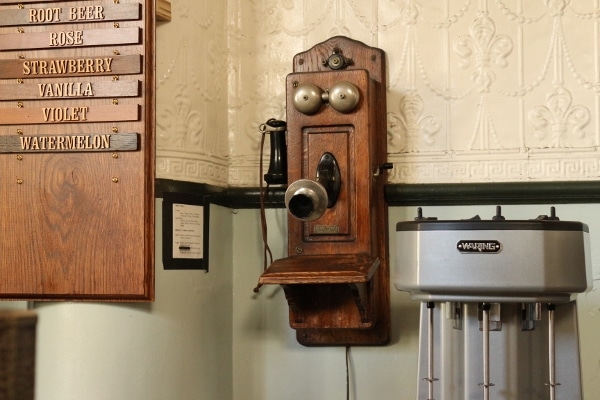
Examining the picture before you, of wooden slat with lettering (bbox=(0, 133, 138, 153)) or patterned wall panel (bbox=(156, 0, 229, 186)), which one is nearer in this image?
wooden slat with lettering (bbox=(0, 133, 138, 153))

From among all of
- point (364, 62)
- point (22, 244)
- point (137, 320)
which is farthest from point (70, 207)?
point (364, 62)

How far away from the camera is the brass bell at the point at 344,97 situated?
266 centimetres

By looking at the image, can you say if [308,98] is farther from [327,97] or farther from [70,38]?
[70,38]

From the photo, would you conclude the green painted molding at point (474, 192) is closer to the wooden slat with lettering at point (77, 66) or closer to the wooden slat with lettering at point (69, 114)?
the wooden slat with lettering at point (69, 114)

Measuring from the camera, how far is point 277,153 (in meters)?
2.83

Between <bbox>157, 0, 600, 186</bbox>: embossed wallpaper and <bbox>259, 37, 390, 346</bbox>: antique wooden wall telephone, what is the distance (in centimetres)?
15

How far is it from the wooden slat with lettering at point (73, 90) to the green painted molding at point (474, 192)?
0.92 ft

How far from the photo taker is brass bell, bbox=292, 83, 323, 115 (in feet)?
8.86

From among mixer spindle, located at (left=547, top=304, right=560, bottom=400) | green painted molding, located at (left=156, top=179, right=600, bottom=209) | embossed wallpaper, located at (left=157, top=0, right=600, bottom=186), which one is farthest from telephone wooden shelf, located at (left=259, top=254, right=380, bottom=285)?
mixer spindle, located at (left=547, top=304, right=560, bottom=400)

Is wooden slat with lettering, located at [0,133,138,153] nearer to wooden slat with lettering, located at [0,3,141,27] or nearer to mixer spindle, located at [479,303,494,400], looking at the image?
wooden slat with lettering, located at [0,3,141,27]

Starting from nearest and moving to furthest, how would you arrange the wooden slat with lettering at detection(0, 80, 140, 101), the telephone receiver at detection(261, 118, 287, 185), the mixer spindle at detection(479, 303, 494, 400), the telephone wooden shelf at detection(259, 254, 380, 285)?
the mixer spindle at detection(479, 303, 494, 400) → the telephone wooden shelf at detection(259, 254, 380, 285) → the wooden slat with lettering at detection(0, 80, 140, 101) → the telephone receiver at detection(261, 118, 287, 185)

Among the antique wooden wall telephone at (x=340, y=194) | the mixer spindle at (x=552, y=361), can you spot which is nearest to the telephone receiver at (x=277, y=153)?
the antique wooden wall telephone at (x=340, y=194)

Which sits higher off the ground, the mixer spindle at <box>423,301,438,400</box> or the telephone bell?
the telephone bell

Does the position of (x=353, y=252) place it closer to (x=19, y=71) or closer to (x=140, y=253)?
(x=140, y=253)
